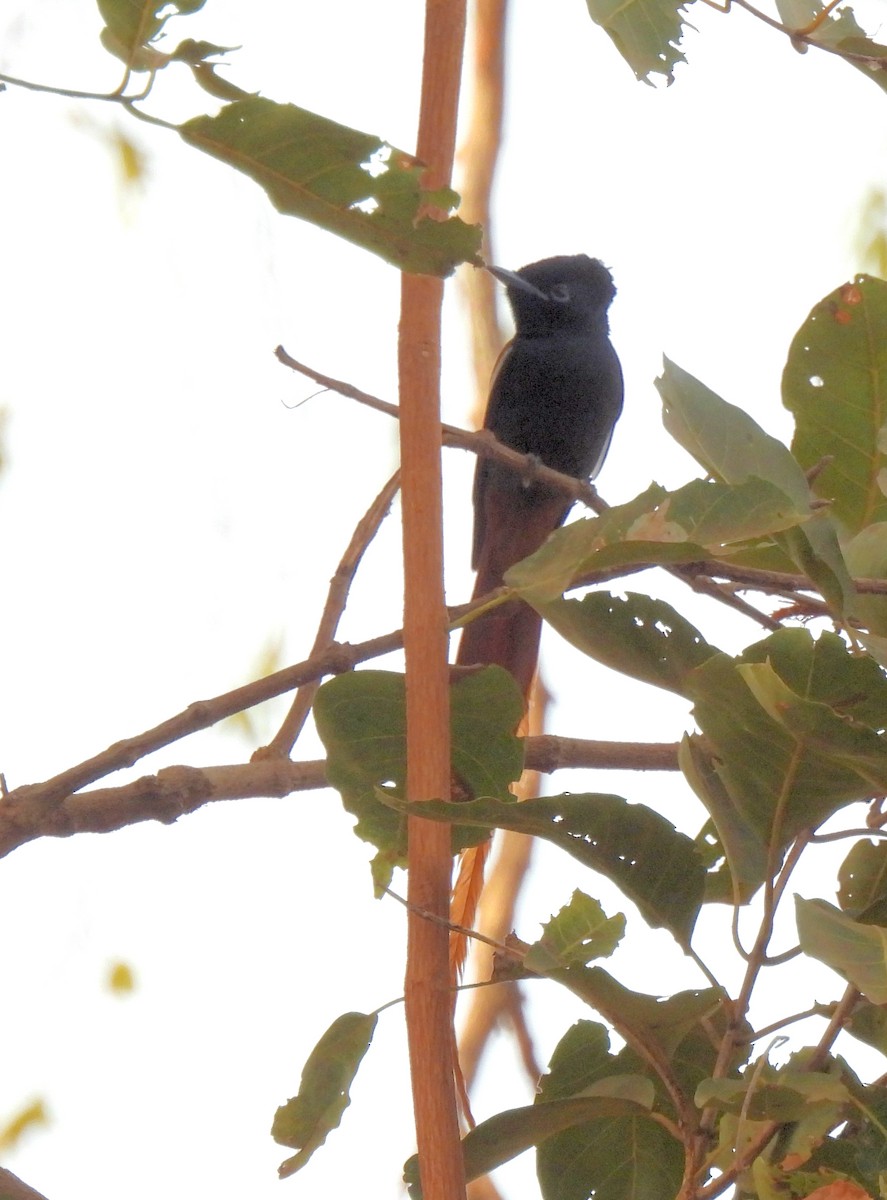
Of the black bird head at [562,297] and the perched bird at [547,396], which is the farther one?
the black bird head at [562,297]

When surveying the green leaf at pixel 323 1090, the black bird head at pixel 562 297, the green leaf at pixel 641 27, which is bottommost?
the green leaf at pixel 323 1090

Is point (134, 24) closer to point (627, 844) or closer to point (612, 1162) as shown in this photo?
point (627, 844)

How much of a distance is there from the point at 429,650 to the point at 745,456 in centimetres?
19

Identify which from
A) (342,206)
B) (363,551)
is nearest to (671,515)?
(342,206)

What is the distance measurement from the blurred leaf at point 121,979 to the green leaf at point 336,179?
1.53 m

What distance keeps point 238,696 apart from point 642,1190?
391 millimetres

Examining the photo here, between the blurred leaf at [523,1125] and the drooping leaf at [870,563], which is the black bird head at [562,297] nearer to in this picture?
the drooping leaf at [870,563]

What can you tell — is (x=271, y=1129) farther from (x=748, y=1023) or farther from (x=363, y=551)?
(x=363, y=551)

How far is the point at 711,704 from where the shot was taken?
2.08ft

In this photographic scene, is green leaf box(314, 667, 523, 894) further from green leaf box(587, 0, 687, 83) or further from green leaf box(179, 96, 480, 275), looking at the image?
green leaf box(587, 0, 687, 83)

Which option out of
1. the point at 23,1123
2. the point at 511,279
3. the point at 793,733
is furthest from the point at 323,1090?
the point at 511,279

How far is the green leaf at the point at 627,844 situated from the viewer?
65cm

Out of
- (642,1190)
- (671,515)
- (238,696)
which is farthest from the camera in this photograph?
(238,696)

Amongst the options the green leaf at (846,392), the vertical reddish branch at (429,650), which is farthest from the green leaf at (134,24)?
the green leaf at (846,392)
